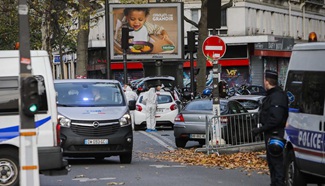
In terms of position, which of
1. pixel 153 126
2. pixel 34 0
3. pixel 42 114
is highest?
pixel 34 0

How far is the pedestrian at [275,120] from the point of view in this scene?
12.2 m

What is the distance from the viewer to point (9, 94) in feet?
45.8

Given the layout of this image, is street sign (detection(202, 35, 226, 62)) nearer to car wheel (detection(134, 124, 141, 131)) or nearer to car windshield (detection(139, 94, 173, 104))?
car windshield (detection(139, 94, 173, 104))

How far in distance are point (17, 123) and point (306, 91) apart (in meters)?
4.36

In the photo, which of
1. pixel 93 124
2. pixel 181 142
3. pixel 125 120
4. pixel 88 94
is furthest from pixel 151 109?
pixel 93 124

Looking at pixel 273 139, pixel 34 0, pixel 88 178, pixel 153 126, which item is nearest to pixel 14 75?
pixel 88 178

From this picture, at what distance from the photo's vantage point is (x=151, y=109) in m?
31.5

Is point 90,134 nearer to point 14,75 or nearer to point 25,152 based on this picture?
point 14,75

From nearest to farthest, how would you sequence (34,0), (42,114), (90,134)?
(42,114) → (90,134) → (34,0)

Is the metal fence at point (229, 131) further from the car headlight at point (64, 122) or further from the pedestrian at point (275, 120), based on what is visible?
the pedestrian at point (275, 120)

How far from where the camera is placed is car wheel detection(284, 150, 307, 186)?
12.9 m

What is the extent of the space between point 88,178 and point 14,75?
2666 mm

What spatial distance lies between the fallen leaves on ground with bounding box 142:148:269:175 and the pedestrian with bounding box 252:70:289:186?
176 inches

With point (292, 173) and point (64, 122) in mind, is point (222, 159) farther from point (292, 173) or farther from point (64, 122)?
point (292, 173)
